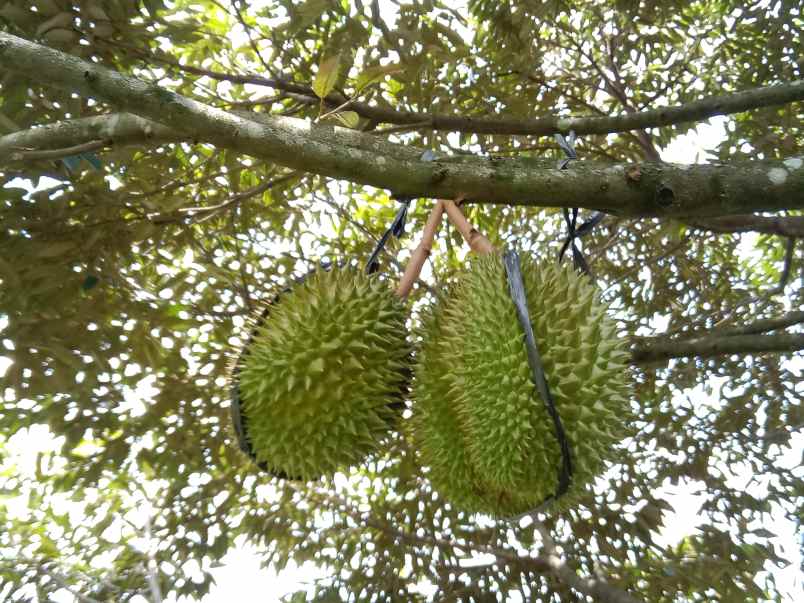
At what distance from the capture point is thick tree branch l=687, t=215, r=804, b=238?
9.39 feet

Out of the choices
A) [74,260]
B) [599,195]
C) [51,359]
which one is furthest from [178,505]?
[599,195]

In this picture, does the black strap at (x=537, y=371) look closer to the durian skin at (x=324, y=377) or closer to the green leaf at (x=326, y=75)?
the durian skin at (x=324, y=377)

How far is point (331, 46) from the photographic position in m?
2.46

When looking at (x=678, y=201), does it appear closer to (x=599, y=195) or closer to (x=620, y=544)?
(x=599, y=195)

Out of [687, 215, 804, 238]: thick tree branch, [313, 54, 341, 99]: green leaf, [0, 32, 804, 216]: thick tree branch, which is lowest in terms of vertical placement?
[0, 32, 804, 216]: thick tree branch

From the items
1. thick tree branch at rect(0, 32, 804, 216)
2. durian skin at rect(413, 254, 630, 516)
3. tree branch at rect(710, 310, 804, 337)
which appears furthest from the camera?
tree branch at rect(710, 310, 804, 337)

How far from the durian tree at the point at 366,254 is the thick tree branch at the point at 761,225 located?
21mm

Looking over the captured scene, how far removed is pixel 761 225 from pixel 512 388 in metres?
1.96

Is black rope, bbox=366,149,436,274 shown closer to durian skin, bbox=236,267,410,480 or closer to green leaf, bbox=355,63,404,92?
durian skin, bbox=236,267,410,480

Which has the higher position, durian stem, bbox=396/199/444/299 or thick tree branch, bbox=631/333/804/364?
durian stem, bbox=396/199/444/299

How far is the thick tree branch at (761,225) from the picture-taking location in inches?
113

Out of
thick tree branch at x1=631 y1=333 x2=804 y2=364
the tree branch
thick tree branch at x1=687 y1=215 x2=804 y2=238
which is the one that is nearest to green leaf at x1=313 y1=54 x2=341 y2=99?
thick tree branch at x1=631 y1=333 x2=804 y2=364

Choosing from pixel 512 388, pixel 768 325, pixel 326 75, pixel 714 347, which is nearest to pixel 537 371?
pixel 512 388

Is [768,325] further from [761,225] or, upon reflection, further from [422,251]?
[422,251]
